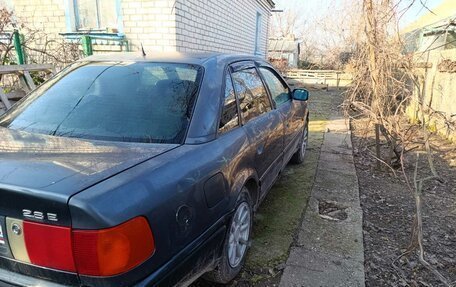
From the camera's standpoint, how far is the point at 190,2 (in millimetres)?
6398

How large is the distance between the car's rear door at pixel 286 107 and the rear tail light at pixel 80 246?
252cm

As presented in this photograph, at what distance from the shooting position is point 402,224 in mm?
3674

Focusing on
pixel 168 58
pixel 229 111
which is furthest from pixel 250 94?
pixel 168 58

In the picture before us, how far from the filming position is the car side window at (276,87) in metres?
3.77

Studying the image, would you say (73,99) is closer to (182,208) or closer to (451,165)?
(182,208)

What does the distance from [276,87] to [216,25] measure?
4.79m

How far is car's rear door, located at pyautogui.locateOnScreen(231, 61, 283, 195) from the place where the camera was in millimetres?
2857

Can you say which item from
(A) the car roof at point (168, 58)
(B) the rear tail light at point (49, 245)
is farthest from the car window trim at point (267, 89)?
(B) the rear tail light at point (49, 245)

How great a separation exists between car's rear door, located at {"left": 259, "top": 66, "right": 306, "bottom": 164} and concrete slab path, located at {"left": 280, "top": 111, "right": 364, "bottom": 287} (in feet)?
2.14

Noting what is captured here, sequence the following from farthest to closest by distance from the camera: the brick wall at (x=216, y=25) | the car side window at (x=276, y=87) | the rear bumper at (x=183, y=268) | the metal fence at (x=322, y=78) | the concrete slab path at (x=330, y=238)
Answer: the metal fence at (x=322, y=78)
the brick wall at (x=216, y=25)
the car side window at (x=276, y=87)
the concrete slab path at (x=330, y=238)
the rear bumper at (x=183, y=268)

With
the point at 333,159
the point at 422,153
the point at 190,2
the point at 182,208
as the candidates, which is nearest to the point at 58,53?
the point at 190,2

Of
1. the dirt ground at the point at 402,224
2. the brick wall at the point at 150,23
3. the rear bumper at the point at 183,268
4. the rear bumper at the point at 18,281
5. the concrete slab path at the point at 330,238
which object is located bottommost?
the dirt ground at the point at 402,224

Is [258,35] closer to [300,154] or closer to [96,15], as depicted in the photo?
[96,15]

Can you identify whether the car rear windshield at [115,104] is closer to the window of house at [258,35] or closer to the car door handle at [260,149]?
the car door handle at [260,149]
